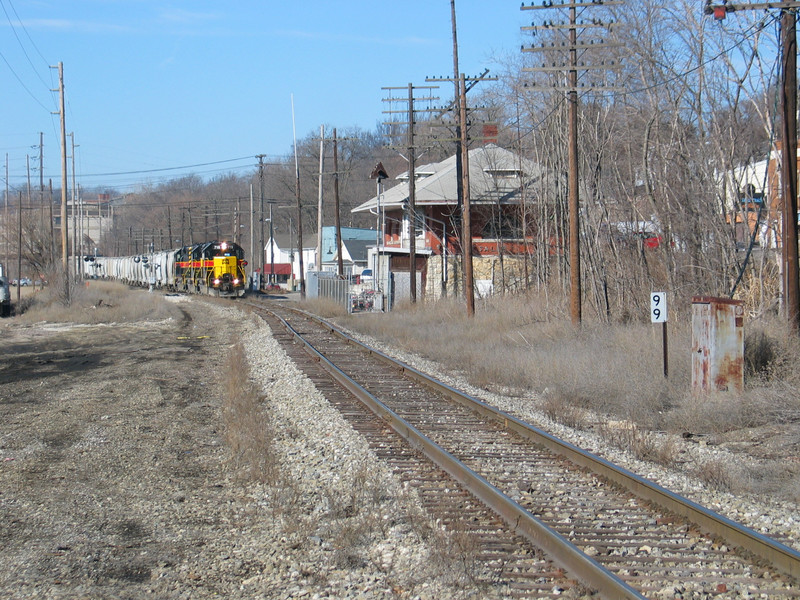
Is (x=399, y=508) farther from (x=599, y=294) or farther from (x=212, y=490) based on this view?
(x=599, y=294)

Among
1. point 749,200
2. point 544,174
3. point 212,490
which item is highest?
point 544,174

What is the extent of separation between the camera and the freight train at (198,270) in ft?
162

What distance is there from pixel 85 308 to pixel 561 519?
35.8m

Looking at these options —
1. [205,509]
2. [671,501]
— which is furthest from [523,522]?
[205,509]

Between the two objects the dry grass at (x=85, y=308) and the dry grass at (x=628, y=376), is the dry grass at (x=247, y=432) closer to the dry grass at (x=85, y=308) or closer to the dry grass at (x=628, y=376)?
the dry grass at (x=628, y=376)

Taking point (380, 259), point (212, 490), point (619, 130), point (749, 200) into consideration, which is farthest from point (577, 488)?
point (380, 259)

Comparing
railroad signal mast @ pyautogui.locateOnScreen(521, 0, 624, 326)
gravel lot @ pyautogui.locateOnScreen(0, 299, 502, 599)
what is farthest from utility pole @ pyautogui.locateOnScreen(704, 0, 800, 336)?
gravel lot @ pyautogui.locateOnScreen(0, 299, 502, 599)

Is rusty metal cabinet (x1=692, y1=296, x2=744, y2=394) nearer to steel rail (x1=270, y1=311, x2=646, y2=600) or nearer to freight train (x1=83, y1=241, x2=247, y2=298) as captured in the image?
steel rail (x1=270, y1=311, x2=646, y2=600)

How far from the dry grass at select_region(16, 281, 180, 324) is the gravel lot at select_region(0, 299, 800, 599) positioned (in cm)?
2131

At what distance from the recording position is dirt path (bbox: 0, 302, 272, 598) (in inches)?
221

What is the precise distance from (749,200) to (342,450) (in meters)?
12.9

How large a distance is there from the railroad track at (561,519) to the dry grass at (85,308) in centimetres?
2672

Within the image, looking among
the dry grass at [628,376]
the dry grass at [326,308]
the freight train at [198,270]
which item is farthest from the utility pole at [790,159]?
the freight train at [198,270]

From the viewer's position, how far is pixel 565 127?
2480 cm
